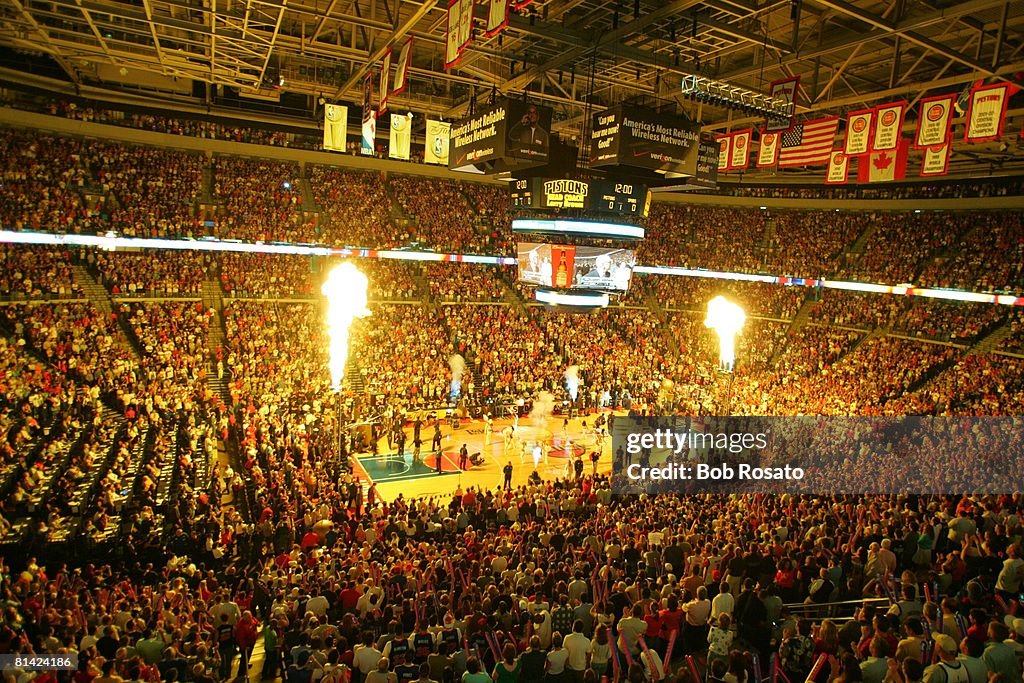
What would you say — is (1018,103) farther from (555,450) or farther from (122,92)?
(122,92)

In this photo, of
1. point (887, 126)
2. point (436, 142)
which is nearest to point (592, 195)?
point (436, 142)

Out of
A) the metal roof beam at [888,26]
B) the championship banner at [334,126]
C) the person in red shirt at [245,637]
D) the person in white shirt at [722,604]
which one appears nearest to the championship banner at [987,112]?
the metal roof beam at [888,26]

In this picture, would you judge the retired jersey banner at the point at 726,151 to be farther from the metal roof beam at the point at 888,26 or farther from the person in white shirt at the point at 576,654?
the person in white shirt at the point at 576,654

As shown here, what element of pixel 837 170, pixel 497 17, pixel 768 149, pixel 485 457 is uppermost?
pixel 497 17

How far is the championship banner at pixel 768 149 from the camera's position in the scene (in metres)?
16.5

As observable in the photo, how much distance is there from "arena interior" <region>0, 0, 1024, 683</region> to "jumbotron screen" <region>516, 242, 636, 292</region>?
0.58 feet

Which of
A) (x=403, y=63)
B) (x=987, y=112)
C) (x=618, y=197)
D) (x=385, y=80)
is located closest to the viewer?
(x=987, y=112)

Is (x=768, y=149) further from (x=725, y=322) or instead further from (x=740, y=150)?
(x=725, y=322)

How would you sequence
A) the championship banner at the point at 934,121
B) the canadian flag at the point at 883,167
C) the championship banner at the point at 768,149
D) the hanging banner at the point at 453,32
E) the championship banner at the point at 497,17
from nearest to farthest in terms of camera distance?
the championship banner at the point at 497,17, the hanging banner at the point at 453,32, the championship banner at the point at 934,121, the canadian flag at the point at 883,167, the championship banner at the point at 768,149

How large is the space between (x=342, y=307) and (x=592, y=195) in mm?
12257

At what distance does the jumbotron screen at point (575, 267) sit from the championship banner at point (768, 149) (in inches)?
233

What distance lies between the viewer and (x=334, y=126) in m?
18.3

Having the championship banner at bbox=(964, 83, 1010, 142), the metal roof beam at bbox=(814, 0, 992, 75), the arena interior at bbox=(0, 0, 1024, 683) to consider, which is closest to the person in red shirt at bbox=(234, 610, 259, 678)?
the arena interior at bbox=(0, 0, 1024, 683)

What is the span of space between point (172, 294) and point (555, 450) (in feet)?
48.3
